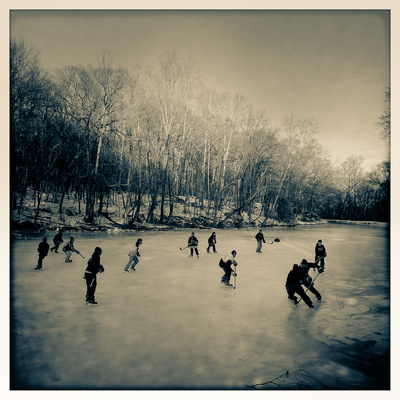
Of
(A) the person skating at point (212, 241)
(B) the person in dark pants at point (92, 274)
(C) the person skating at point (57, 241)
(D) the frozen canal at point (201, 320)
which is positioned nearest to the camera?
(D) the frozen canal at point (201, 320)

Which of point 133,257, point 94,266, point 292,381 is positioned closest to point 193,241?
point 133,257

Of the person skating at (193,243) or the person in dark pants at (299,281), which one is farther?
the person skating at (193,243)

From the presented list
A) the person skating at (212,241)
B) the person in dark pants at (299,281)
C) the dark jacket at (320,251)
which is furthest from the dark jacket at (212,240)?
the dark jacket at (320,251)

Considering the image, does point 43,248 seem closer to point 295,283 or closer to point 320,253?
point 295,283

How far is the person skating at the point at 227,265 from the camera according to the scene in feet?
12.5

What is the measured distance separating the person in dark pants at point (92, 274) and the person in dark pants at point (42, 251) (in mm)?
603

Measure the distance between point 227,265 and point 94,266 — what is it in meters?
1.71

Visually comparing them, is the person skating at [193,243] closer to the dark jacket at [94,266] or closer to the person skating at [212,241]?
the person skating at [212,241]

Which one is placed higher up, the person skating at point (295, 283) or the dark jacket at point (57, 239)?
the dark jacket at point (57, 239)

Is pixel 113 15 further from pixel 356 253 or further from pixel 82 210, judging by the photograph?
pixel 356 253

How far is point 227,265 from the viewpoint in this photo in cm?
386

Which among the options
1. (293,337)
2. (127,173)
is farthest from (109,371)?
(127,173)

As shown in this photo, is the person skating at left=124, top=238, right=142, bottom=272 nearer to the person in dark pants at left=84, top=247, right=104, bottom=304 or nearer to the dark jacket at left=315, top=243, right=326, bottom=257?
the person in dark pants at left=84, top=247, right=104, bottom=304

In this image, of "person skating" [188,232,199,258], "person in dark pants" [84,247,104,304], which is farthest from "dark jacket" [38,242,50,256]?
"person skating" [188,232,199,258]
